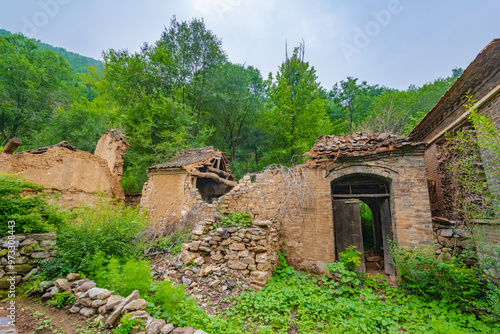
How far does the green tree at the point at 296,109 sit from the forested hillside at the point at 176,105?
7 cm

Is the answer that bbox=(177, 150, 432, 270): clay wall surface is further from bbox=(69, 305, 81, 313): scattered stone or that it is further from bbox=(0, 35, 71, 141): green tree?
bbox=(0, 35, 71, 141): green tree

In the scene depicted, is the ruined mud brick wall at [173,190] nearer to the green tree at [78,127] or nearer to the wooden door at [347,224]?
the wooden door at [347,224]

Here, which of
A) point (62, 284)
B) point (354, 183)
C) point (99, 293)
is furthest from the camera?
point (354, 183)

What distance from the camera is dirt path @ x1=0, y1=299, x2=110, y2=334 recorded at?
8.20 ft

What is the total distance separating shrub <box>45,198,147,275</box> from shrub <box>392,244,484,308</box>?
7.07 metres

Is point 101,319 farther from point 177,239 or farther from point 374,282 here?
point 374,282

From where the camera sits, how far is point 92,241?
403cm

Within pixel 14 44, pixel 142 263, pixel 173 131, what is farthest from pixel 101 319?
pixel 14 44

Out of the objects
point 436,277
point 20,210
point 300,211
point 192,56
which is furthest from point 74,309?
point 192,56

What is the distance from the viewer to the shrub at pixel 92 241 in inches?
150

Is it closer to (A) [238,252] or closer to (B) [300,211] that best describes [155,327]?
(A) [238,252]

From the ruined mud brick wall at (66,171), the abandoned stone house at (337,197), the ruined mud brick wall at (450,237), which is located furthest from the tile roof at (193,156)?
the ruined mud brick wall at (450,237)

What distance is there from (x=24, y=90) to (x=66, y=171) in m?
11.8

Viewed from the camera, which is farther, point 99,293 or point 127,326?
point 99,293
